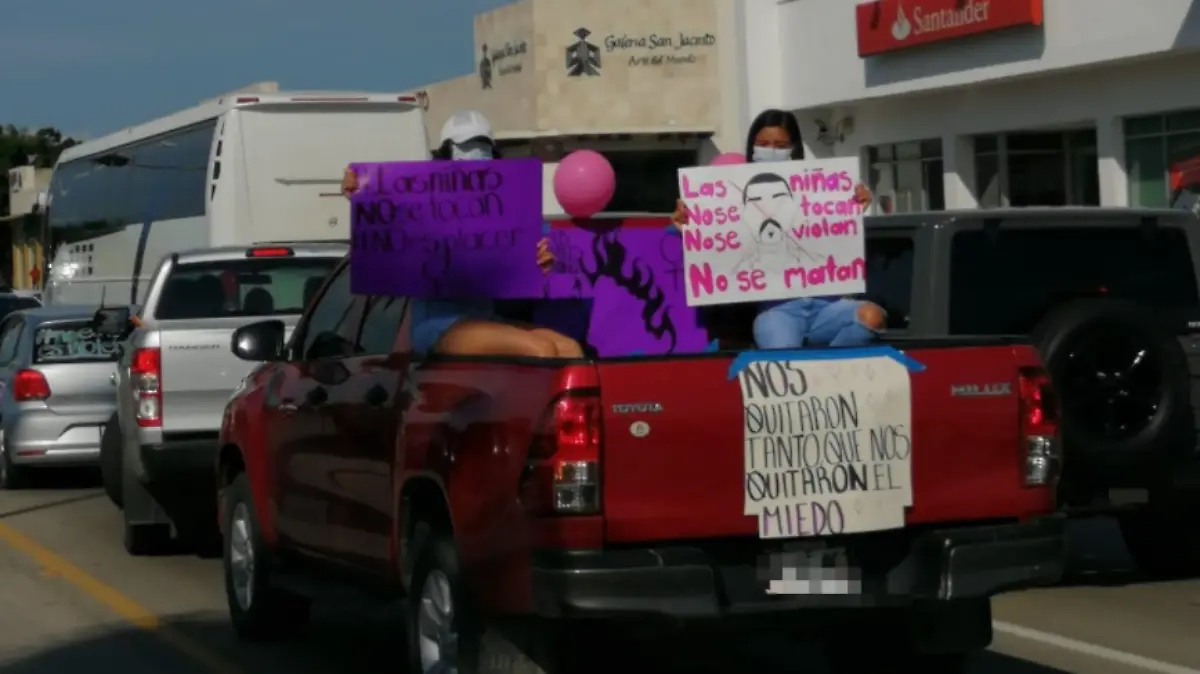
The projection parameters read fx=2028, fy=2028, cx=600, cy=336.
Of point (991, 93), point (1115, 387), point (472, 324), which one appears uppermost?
point (991, 93)

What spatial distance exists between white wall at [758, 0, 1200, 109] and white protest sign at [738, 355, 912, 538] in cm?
1614

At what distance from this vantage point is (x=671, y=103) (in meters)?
38.4

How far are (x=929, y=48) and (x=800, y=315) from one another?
64.8 feet

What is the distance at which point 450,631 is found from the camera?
7.03m

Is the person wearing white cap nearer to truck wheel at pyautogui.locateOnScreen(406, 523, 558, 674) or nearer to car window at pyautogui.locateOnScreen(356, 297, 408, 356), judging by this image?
car window at pyautogui.locateOnScreen(356, 297, 408, 356)

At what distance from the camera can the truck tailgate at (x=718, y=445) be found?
631 centimetres

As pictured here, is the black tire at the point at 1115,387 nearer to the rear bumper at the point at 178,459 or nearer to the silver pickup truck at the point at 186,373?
the silver pickup truck at the point at 186,373

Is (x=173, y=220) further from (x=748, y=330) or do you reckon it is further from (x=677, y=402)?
(x=677, y=402)

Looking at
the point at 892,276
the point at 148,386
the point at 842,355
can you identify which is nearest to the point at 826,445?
the point at 842,355

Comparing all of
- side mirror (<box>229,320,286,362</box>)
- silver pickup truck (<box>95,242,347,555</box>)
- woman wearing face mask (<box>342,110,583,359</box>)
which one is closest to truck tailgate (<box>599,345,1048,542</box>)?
woman wearing face mask (<box>342,110,583,359</box>)

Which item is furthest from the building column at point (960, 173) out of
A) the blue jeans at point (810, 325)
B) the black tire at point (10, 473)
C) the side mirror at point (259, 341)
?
the blue jeans at point (810, 325)

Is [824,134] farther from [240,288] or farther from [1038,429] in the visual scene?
[1038,429]

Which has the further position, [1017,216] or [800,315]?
[1017,216]

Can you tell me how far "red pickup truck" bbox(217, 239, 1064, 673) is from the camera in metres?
6.28
